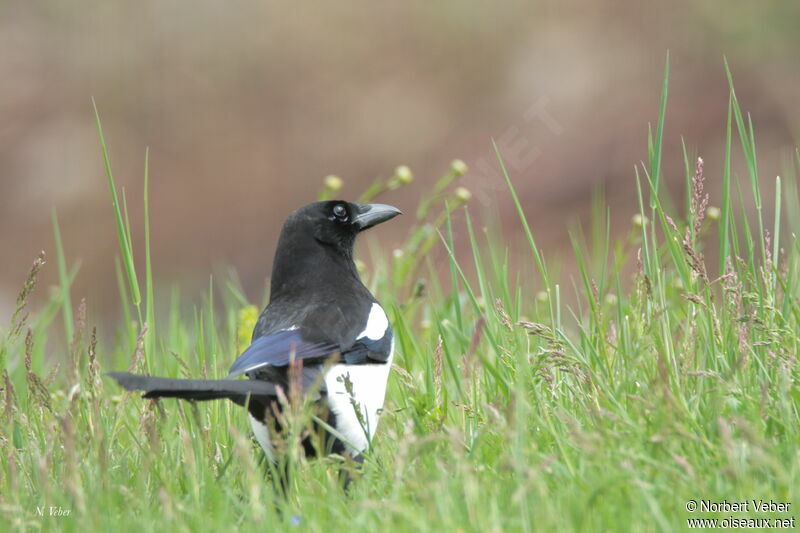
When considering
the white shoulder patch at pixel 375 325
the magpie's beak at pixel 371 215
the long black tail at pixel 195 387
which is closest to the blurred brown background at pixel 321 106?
the magpie's beak at pixel 371 215

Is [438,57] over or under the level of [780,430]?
over

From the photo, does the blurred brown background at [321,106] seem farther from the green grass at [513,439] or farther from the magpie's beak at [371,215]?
the green grass at [513,439]

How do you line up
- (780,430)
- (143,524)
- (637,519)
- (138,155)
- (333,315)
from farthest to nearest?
1. (138,155)
2. (333,315)
3. (780,430)
4. (143,524)
5. (637,519)

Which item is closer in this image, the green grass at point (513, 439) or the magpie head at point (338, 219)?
the green grass at point (513, 439)

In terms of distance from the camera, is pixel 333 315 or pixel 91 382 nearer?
pixel 91 382

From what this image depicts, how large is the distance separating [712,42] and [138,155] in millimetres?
5257

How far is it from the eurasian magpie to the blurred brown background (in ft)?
16.6

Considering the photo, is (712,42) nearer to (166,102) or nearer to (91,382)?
(166,102)

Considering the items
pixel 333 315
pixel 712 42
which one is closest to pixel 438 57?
pixel 712 42

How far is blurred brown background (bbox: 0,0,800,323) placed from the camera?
9.76 metres

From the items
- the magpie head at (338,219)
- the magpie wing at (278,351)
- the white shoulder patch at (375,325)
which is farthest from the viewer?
the magpie head at (338,219)

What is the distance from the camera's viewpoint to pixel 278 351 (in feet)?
10.8

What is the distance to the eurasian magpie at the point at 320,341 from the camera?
304 cm

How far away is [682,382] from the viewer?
3008mm
